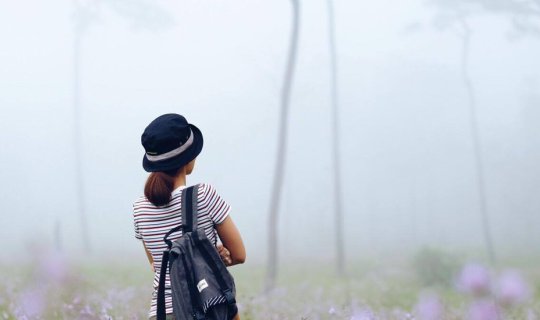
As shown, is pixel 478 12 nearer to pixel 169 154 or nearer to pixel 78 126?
pixel 78 126

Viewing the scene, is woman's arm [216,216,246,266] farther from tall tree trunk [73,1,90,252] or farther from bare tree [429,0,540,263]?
bare tree [429,0,540,263]

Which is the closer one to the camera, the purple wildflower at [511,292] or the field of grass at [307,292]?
the purple wildflower at [511,292]

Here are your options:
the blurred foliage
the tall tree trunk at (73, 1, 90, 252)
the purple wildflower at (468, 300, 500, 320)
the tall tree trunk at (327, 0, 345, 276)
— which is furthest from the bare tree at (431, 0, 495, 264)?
the purple wildflower at (468, 300, 500, 320)

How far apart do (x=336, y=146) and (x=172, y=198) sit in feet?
23.5

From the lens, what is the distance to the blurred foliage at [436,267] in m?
8.16

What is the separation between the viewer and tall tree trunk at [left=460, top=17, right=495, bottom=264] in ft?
29.4

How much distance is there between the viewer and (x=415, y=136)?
9.33 metres

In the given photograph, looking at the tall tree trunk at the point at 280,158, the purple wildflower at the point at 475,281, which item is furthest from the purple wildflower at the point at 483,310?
the tall tree trunk at the point at 280,158

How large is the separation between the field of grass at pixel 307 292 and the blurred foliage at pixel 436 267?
0.04 feet

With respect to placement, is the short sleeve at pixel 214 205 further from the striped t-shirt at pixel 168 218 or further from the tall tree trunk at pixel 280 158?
the tall tree trunk at pixel 280 158

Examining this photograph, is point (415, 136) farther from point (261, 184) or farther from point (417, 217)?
point (261, 184)

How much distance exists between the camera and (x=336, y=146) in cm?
916

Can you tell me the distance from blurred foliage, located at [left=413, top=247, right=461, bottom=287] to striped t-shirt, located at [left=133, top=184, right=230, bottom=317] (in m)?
6.46

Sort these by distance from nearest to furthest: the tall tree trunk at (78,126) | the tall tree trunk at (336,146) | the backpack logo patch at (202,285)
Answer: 1. the backpack logo patch at (202,285)
2. the tall tree trunk at (78,126)
3. the tall tree trunk at (336,146)
